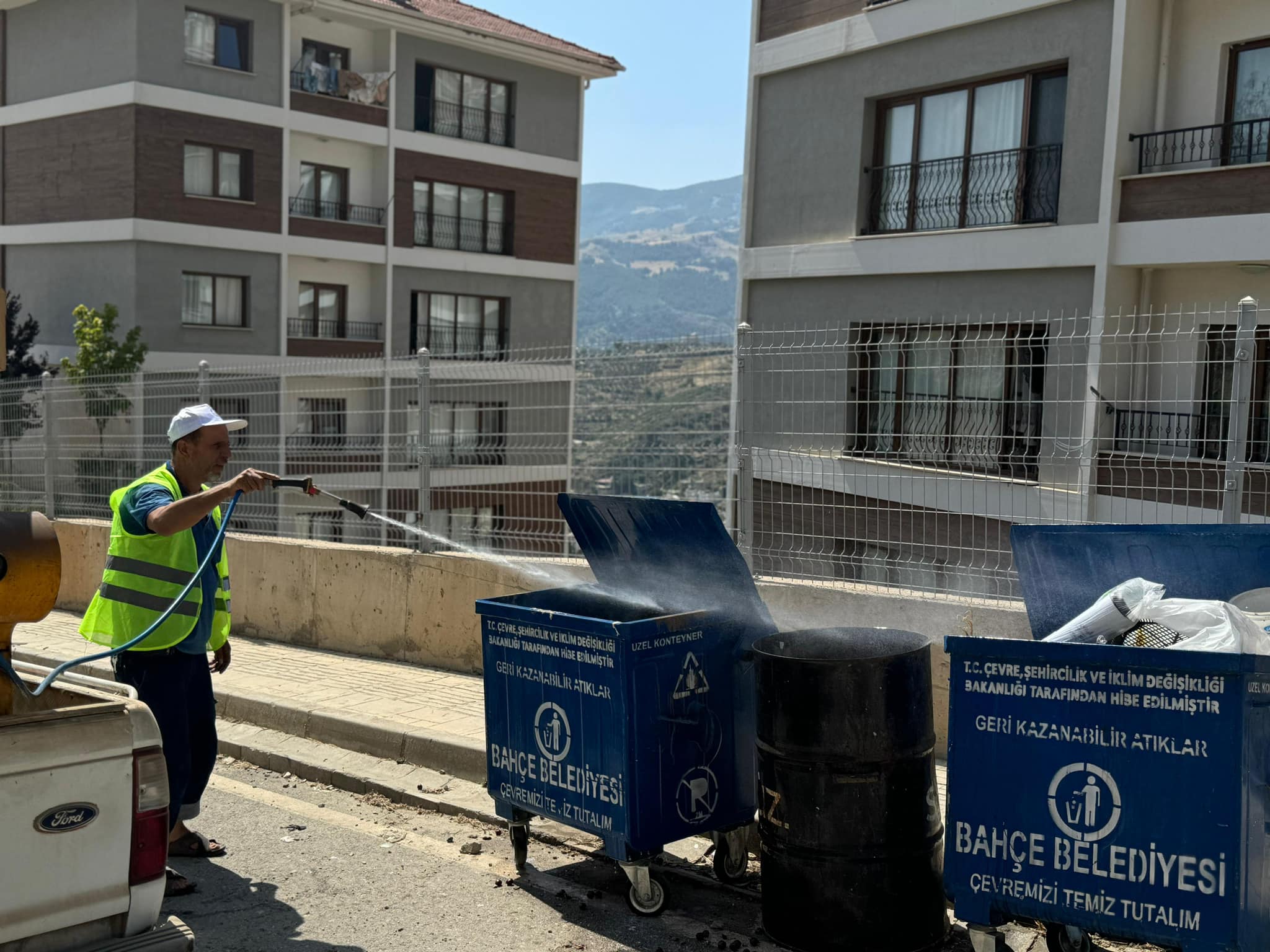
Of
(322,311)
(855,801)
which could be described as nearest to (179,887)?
(855,801)

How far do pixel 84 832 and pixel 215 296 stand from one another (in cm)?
2937

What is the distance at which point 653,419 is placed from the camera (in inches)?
326

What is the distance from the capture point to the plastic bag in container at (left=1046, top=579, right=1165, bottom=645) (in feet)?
14.8

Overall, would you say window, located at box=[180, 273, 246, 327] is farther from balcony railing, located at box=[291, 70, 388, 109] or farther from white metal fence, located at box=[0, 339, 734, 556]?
white metal fence, located at box=[0, 339, 734, 556]

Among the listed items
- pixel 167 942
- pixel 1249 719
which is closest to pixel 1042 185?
pixel 1249 719

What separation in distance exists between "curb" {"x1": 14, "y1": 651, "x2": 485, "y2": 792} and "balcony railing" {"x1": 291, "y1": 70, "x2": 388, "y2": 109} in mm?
26105

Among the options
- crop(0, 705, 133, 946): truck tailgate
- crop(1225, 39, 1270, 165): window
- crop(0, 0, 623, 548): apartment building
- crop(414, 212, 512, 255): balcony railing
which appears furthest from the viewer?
crop(414, 212, 512, 255): balcony railing

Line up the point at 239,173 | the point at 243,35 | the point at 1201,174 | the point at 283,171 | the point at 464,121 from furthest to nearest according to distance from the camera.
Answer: the point at 464,121 → the point at 283,171 → the point at 239,173 → the point at 243,35 → the point at 1201,174

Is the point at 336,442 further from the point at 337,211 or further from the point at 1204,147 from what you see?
the point at 337,211

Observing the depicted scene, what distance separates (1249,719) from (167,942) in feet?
11.0

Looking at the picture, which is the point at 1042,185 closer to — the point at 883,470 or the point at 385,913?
the point at 883,470

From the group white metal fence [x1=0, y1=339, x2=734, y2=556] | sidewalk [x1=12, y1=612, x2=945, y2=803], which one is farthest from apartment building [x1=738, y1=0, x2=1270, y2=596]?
sidewalk [x1=12, y1=612, x2=945, y2=803]

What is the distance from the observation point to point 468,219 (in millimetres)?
35906

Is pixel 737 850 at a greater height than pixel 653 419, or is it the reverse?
pixel 653 419
